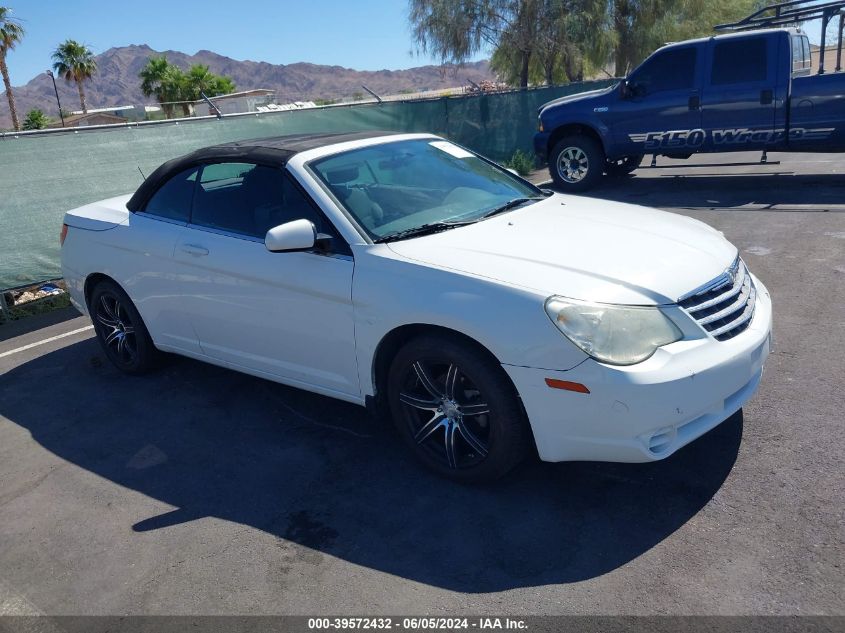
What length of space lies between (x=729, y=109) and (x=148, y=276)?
8.76m

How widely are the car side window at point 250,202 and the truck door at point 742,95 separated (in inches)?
329

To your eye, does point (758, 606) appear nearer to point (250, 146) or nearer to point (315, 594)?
point (315, 594)

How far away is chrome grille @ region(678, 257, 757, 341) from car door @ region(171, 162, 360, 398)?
65.7 inches

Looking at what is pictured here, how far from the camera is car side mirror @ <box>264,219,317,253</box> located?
12.7 ft

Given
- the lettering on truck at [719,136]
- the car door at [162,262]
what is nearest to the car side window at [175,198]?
the car door at [162,262]

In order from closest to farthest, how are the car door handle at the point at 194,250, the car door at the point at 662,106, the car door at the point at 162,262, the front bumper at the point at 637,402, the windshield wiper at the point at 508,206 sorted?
1. the front bumper at the point at 637,402
2. the windshield wiper at the point at 508,206
3. the car door handle at the point at 194,250
4. the car door at the point at 162,262
5. the car door at the point at 662,106

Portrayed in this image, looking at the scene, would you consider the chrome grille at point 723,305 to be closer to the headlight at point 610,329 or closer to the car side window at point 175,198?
the headlight at point 610,329

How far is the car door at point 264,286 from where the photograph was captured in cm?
403

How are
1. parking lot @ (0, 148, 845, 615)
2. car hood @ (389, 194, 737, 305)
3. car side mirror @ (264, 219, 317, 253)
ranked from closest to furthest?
parking lot @ (0, 148, 845, 615)
car hood @ (389, 194, 737, 305)
car side mirror @ (264, 219, 317, 253)

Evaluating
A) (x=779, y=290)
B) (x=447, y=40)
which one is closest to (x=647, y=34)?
(x=447, y=40)

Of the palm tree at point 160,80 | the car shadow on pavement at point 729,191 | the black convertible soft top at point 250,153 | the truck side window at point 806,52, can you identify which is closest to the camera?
the black convertible soft top at point 250,153

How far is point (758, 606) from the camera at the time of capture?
2.77m

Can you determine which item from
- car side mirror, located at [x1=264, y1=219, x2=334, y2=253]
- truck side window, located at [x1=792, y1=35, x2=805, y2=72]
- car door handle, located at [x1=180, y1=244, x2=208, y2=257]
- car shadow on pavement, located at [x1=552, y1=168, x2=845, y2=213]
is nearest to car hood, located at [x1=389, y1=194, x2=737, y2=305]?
car side mirror, located at [x1=264, y1=219, x2=334, y2=253]

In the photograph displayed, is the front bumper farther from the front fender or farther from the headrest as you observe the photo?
the headrest
